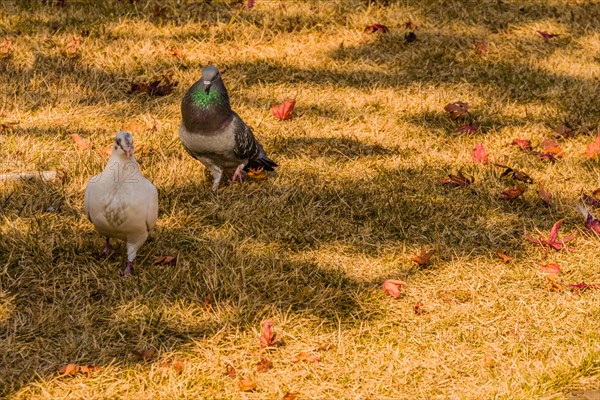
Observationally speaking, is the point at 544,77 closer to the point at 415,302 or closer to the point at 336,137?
the point at 336,137

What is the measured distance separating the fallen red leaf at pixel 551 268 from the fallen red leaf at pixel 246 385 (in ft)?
6.14

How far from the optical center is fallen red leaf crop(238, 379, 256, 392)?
3318mm

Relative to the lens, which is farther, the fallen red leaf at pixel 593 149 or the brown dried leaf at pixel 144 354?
the fallen red leaf at pixel 593 149

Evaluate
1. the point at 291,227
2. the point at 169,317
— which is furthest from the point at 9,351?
the point at 291,227

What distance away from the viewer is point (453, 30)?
25.2 feet

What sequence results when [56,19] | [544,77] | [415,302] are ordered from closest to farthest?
[415,302], [544,77], [56,19]

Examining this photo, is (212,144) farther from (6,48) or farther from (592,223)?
(6,48)

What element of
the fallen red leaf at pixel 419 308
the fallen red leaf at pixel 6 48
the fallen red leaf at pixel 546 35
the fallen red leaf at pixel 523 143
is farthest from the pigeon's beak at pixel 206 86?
the fallen red leaf at pixel 546 35

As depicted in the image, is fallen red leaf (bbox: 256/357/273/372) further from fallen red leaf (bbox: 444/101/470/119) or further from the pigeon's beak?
fallen red leaf (bbox: 444/101/470/119)

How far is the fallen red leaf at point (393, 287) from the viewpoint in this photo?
4016 millimetres

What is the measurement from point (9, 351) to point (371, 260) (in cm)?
195

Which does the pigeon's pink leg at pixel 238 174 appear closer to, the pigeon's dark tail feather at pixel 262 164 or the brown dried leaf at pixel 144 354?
the pigeon's dark tail feather at pixel 262 164

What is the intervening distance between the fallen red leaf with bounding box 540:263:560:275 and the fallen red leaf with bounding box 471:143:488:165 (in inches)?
50.9

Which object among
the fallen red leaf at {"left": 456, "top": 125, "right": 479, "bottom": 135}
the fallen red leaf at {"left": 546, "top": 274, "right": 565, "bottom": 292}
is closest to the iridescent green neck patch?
the fallen red leaf at {"left": 456, "top": 125, "right": 479, "bottom": 135}
